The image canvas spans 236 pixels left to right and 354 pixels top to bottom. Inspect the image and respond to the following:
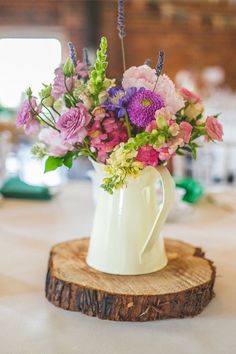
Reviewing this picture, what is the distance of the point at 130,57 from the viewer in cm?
734

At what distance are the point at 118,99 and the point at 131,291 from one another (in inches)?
13.4

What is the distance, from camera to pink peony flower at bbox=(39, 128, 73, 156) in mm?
915

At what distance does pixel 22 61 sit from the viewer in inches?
304

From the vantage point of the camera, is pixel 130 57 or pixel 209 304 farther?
pixel 130 57

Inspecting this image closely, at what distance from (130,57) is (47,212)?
600cm

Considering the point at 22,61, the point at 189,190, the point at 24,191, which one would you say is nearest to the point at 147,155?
the point at 189,190

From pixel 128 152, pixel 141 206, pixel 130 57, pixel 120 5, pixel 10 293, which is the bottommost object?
pixel 10 293

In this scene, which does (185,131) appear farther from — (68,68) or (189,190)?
(189,190)

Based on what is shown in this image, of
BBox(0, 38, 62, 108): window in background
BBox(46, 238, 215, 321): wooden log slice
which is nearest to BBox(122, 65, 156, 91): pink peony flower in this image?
BBox(46, 238, 215, 321): wooden log slice

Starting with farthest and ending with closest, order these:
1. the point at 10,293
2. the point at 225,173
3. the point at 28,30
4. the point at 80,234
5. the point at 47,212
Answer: the point at 28,30 → the point at 225,173 → the point at 47,212 → the point at 80,234 → the point at 10,293

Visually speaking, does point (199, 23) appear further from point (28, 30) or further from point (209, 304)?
point (209, 304)

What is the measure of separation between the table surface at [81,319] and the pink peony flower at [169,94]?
38cm

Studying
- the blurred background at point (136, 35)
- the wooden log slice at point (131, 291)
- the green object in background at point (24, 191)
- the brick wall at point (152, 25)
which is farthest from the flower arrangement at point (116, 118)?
the brick wall at point (152, 25)

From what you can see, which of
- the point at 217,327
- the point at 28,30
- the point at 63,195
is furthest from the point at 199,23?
the point at 217,327
